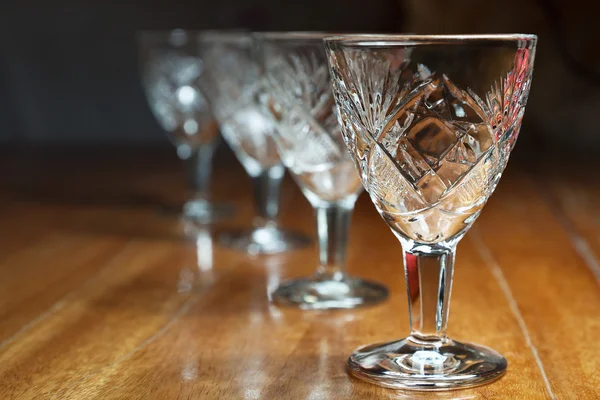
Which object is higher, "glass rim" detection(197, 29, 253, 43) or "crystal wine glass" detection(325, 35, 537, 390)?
"glass rim" detection(197, 29, 253, 43)

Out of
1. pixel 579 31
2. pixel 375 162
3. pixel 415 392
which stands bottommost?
pixel 415 392

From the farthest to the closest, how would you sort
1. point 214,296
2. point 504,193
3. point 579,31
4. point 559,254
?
point 579,31 → point 504,193 → point 559,254 → point 214,296

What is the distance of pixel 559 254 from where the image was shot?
2.60 ft

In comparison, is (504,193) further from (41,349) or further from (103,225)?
(41,349)

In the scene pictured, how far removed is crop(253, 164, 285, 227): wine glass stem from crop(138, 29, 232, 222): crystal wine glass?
0.09m

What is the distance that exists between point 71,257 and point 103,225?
0.50 ft

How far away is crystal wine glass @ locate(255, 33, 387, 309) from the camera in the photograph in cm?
68

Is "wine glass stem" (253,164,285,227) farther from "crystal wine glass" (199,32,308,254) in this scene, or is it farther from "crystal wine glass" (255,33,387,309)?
"crystal wine glass" (255,33,387,309)

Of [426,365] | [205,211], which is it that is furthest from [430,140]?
[205,211]

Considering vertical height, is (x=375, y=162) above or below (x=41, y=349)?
above

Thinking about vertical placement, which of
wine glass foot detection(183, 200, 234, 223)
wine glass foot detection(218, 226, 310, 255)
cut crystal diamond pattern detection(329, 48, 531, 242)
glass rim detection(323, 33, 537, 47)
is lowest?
wine glass foot detection(218, 226, 310, 255)

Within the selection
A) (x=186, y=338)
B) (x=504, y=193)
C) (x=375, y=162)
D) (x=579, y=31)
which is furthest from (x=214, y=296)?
(x=579, y=31)

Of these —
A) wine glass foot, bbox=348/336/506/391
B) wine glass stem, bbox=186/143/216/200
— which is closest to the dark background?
wine glass stem, bbox=186/143/216/200

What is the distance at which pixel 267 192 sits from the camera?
94 cm
